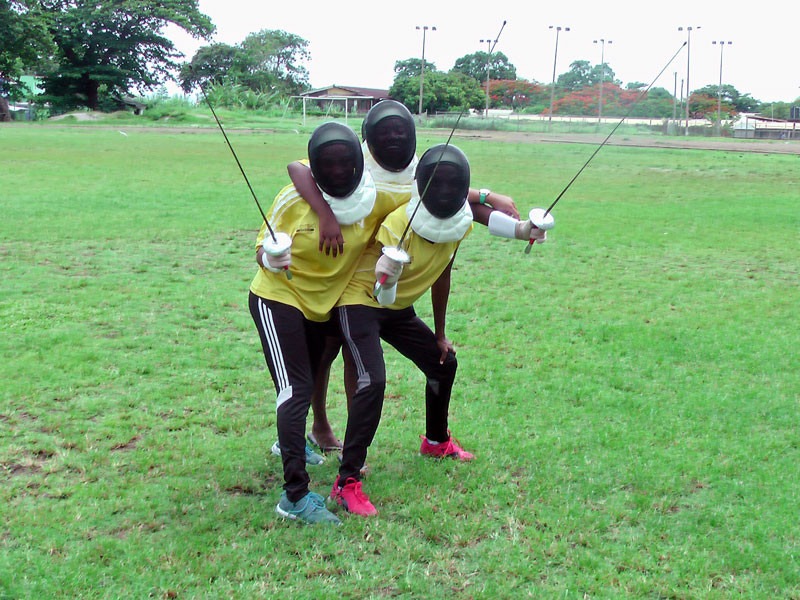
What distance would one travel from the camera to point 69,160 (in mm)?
22641

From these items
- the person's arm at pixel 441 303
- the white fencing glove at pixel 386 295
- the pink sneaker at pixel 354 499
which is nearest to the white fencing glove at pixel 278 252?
the white fencing glove at pixel 386 295

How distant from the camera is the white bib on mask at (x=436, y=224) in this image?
4102 millimetres

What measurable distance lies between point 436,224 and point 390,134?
510 mm

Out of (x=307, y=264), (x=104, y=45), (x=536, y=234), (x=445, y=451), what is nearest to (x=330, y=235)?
(x=307, y=264)

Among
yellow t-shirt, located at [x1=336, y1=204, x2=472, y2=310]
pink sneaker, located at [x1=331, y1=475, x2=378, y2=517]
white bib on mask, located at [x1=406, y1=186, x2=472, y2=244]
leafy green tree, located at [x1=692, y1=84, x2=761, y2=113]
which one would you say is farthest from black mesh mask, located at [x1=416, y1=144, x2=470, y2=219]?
leafy green tree, located at [x1=692, y1=84, x2=761, y2=113]

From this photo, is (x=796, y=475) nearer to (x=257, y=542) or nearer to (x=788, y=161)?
(x=257, y=542)

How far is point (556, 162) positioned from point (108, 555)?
83.5 ft

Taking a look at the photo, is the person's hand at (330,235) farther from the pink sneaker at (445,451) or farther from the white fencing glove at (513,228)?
the pink sneaker at (445,451)

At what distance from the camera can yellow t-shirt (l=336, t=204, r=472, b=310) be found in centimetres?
414

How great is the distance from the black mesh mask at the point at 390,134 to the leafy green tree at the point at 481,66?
415mm

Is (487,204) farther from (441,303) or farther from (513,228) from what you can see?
(441,303)

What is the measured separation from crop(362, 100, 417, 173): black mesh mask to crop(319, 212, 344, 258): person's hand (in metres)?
0.50

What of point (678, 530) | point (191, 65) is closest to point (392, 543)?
point (678, 530)

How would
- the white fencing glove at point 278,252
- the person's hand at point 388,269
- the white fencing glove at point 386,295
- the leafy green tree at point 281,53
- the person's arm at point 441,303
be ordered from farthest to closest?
the leafy green tree at point 281,53 → the person's arm at point 441,303 → the white fencing glove at point 386,295 → the person's hand at point 388,269 → the white fencing glove at point 278,252
